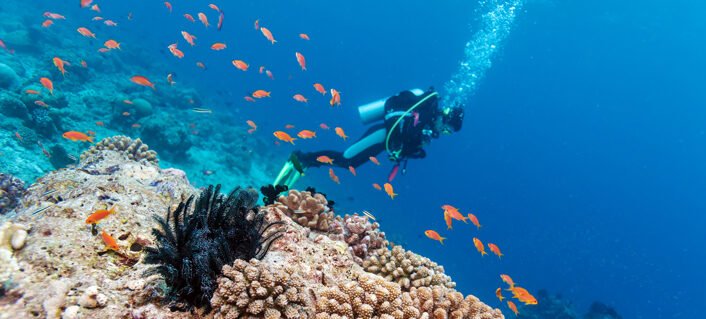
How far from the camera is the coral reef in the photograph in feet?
16.8

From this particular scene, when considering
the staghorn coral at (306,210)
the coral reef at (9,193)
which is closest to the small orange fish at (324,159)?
the staghorn coral at (306,210)

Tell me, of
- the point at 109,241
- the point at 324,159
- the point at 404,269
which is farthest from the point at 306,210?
the point at 324,159

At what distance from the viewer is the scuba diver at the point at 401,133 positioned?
375 inches

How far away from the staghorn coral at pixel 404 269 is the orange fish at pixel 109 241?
9.19ft

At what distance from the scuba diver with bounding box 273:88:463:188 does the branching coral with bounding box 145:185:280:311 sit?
594cm

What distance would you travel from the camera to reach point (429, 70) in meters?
101

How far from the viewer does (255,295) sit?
2.33 m

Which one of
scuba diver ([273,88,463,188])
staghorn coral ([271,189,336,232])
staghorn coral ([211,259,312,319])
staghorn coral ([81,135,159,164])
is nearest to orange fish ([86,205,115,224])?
staghorn coral ([211,259,312,319])

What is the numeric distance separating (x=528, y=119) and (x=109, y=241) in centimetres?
10573

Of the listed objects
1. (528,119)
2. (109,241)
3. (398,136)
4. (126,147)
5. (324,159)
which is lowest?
(109,241)

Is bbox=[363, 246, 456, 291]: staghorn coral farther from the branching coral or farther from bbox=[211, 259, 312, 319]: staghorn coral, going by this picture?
bbox=[211, 259, 312, 319]: staghorn coral

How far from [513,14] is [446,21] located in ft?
78.7

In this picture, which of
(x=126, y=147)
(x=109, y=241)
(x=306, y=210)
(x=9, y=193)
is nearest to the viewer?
(x=109, y=241)

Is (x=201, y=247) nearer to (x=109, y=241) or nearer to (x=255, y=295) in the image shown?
(x=255, y=295)
